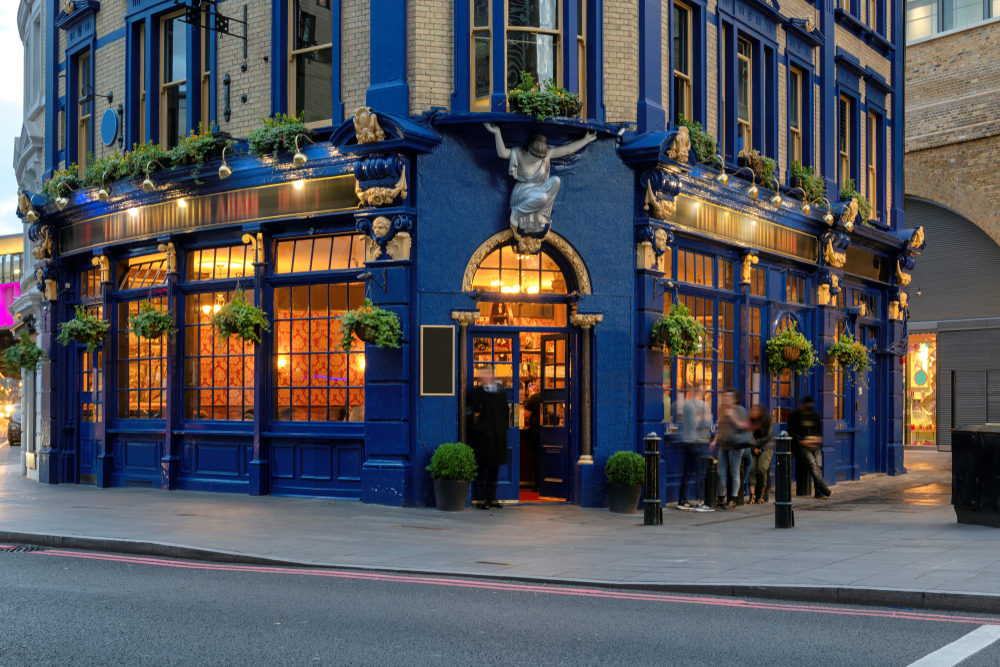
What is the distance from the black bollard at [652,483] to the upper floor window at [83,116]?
12.5 metres

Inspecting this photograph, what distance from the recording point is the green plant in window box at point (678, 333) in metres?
15.3

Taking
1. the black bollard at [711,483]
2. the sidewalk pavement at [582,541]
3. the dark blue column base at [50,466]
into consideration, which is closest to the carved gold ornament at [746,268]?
the sidewalk pavement at [582,541]

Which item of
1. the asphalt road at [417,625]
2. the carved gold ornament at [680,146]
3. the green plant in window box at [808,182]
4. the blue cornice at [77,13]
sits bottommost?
the asphalt road at [417,625]

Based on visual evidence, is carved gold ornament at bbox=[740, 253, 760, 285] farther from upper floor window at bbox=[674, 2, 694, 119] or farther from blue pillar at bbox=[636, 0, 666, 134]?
blue pillar at bbox=[636, 0, 666, 134]

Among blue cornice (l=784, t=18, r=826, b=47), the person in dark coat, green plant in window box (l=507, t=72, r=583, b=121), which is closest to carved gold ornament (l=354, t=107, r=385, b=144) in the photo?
green plant in window box (l=507, t=72, r=583, b=121)

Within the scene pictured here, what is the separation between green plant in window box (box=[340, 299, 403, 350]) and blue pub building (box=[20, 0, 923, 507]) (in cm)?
27

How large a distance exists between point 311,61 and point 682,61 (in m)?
5.92

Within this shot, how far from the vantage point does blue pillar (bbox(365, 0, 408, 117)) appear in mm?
14688

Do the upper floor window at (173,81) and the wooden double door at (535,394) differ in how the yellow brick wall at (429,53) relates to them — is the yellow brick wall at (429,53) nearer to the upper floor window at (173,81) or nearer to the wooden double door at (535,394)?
the wooden double door at (535,394)

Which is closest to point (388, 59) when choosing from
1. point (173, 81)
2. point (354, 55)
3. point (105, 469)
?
point (354, 55)

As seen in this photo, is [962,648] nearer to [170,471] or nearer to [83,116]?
[170,471]

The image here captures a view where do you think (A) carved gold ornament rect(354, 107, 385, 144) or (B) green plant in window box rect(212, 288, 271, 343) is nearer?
(A) carved gold ornament rect(354, 107, 385, 144)

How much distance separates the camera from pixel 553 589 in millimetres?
8742

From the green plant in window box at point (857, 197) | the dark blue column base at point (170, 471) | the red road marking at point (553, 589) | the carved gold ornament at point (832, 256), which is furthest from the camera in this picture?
the green plant in window box at point (857, 197)
